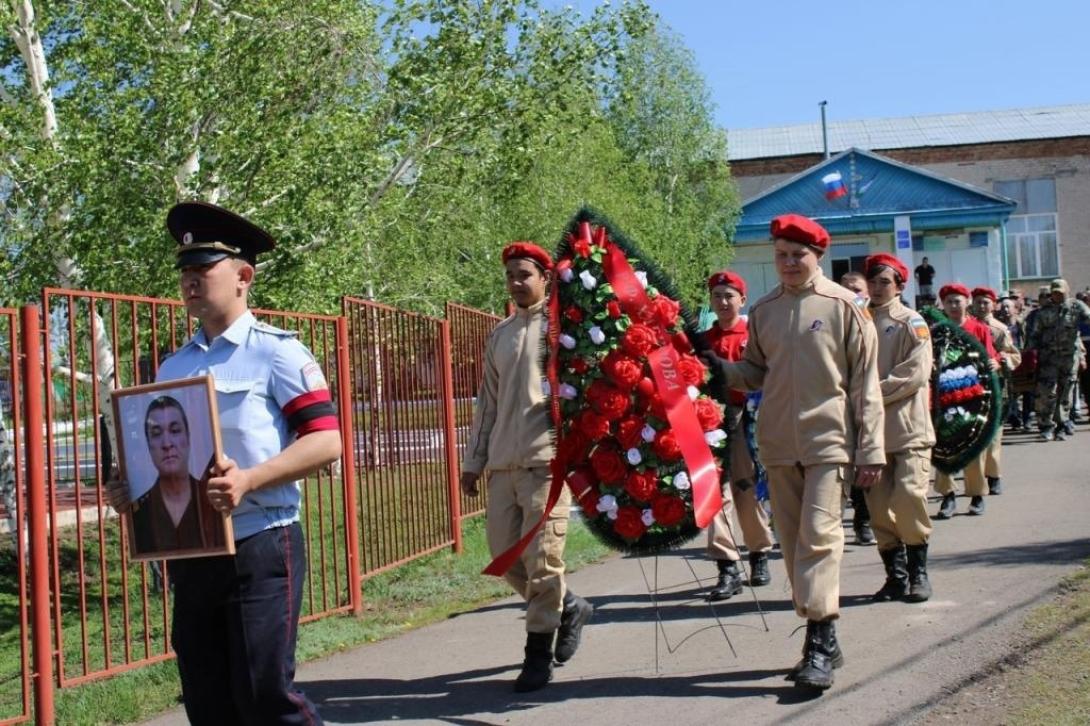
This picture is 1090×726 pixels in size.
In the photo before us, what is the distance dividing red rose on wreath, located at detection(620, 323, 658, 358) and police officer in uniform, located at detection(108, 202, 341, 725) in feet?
8.81

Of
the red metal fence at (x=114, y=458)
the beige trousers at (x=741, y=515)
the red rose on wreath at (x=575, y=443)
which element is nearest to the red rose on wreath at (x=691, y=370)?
the red rose on wreath at (x=575, y=443)

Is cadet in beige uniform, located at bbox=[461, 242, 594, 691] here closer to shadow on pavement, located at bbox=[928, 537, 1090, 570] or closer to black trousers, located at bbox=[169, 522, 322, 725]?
black trousers, located at bbox=[169, 522, 322, 725]

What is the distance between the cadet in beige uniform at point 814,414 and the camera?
250 inches

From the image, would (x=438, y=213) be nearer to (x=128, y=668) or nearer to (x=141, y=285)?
(x=141, y=285)

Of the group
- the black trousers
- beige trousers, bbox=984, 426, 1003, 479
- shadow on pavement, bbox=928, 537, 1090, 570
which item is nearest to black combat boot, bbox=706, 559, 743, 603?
shadow on pavement, bbox=928, 537, 1090, 570

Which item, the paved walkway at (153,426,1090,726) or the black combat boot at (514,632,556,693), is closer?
the paved walkway at (153,426,1090,726)

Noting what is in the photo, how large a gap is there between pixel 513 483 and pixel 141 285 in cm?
591

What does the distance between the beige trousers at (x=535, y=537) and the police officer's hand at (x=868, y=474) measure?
1490mm

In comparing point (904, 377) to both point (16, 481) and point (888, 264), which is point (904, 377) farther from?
point (16, 481)

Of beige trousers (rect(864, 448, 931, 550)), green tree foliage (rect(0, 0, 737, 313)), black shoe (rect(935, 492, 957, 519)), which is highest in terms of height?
green tree foliage (rect(0, 0, 737, 313))

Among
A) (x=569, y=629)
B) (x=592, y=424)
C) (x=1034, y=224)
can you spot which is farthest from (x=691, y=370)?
(x=1034, y=224)

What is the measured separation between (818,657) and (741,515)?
115 inches

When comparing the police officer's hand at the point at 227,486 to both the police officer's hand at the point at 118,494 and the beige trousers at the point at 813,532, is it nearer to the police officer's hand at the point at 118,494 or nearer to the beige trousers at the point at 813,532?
the police officer's hand at the point at 118,494

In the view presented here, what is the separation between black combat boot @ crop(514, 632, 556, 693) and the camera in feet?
21.7
